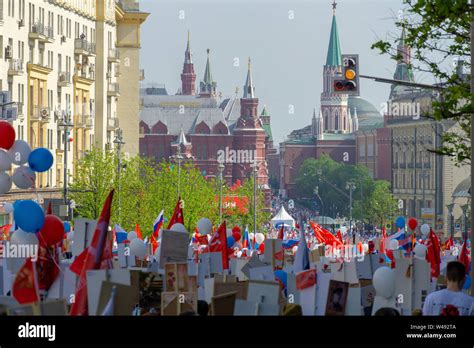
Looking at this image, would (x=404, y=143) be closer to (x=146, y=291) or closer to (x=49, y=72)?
(x=49, y=72)

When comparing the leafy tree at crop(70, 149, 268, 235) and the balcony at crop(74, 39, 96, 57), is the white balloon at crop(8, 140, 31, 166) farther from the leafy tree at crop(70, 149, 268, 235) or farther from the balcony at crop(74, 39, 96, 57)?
the balcony at crop(74, 39, 96, 57)

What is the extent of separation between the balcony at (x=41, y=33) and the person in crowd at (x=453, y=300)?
66.6m

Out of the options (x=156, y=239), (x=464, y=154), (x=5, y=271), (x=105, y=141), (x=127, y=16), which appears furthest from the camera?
(x=127, y=16)

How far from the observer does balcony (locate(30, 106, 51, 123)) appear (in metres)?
81.5

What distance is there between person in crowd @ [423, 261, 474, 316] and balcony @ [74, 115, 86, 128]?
7947 centimetres

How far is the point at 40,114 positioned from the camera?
82.3 metres

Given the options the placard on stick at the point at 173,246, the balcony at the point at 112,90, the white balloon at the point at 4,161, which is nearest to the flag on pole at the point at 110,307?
the placard on stick at the point at 173,246

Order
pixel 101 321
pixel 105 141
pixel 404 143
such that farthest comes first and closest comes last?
pixel 404 143 < pixel 105 141 < pixel 101 321

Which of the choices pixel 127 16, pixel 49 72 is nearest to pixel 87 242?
pixel 49 72

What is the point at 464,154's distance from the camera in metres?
28.2

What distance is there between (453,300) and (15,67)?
62721 millimetres

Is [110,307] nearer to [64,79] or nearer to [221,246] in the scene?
[221,246]

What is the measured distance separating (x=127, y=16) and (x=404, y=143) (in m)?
79.0

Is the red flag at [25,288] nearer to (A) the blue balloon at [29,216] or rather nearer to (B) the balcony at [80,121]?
(A) the blue balloon at [29,216]
